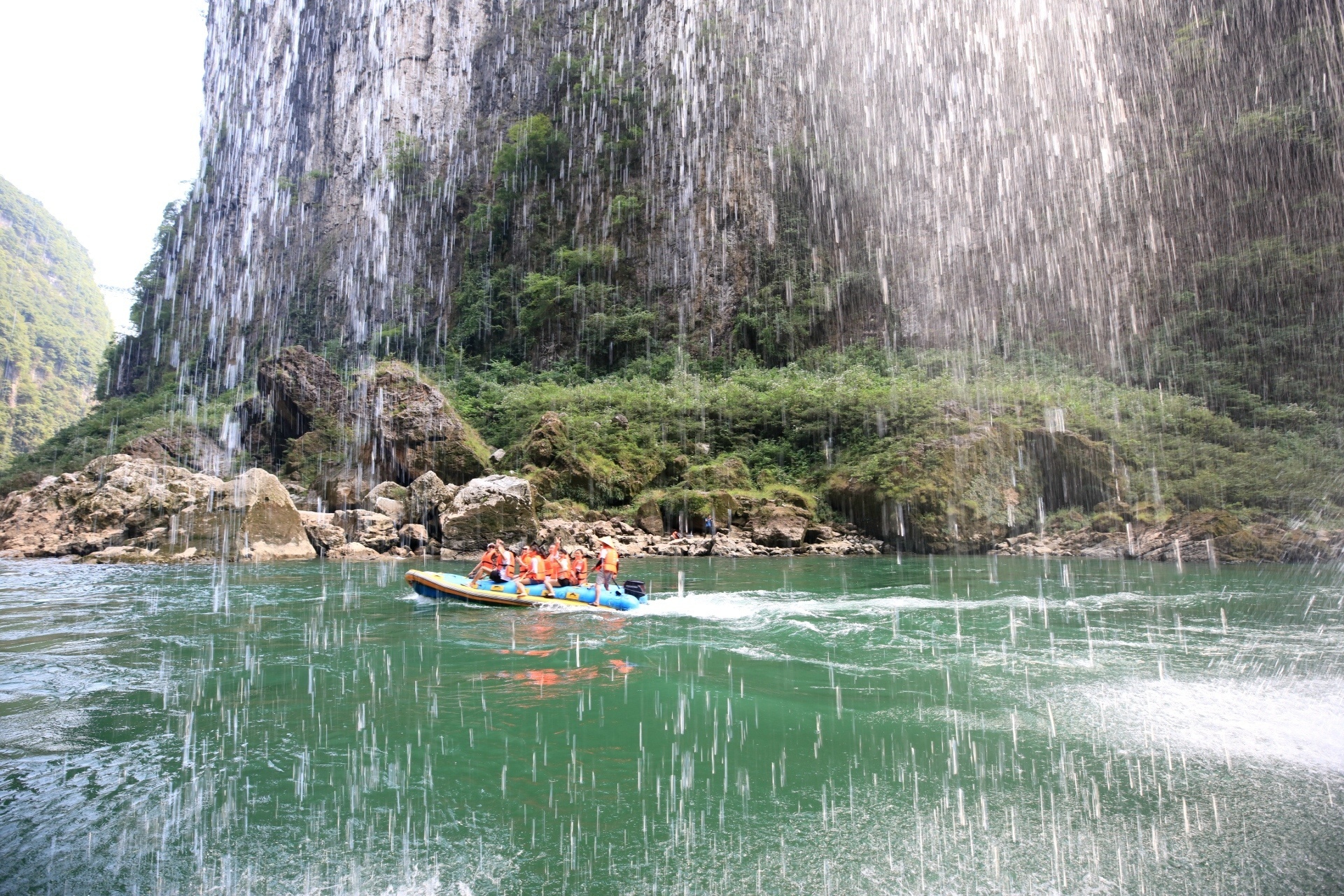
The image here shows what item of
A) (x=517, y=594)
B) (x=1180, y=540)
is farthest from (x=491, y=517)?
(x=1180, y=540)

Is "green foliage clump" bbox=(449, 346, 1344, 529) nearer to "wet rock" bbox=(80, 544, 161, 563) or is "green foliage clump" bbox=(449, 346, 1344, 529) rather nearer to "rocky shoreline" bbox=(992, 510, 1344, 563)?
"rocky shoreline" bbox=(992, 510, 1344, 563)

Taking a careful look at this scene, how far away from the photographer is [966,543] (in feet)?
61.4

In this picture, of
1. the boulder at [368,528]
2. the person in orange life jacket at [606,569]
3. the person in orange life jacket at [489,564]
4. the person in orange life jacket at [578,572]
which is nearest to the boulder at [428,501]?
the boulder at [368,528]

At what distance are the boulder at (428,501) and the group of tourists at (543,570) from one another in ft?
26.7

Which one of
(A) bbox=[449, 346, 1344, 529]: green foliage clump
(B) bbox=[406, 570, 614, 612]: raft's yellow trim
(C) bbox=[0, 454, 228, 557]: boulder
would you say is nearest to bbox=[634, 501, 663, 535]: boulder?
(A) bbox=[449, 346, 1344, 529]: green foliage clump

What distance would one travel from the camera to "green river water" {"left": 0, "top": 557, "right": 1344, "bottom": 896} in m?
3.24

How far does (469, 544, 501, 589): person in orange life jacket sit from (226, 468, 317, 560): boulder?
315 inches

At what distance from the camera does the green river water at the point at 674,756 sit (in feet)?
10.6

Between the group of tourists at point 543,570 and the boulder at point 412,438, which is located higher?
the boulder at point 412,438

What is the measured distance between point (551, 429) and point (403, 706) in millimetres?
16482

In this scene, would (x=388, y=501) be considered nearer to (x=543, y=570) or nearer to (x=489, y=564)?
(x=489, y=564)

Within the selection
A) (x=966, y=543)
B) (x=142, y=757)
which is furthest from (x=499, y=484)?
(x=142, y=757)

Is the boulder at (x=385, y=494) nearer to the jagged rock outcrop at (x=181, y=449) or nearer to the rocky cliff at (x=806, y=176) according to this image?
the jagged rock outcrop at (x=181, y=449)

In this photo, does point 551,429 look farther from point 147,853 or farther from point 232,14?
point 232,14
